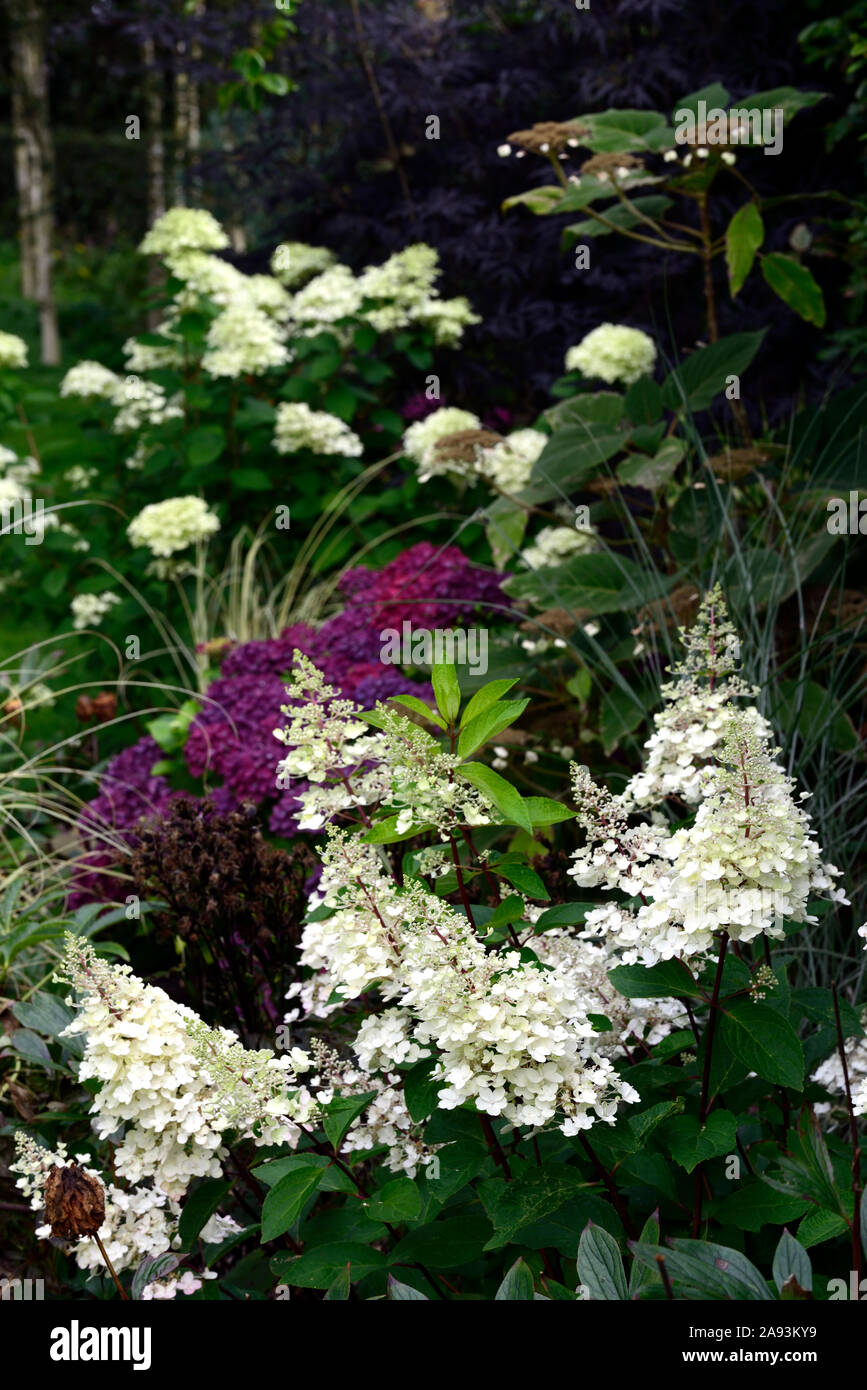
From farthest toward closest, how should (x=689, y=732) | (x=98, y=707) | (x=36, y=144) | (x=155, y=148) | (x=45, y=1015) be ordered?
(x=36, y=144), (x=155, y=148), (x=98, y=707), (x=45, y=1015), (x=689, y=732)

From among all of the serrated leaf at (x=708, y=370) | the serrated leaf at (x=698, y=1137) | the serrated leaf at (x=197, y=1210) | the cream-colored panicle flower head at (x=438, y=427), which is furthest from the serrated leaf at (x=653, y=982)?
the cream-colored panicle flower head at (x=438, y=427)

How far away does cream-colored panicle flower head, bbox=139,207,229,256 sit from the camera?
14.4 feet

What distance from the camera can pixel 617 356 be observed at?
387 centimetres

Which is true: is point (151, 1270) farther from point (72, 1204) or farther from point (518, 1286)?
point (518, 1286)

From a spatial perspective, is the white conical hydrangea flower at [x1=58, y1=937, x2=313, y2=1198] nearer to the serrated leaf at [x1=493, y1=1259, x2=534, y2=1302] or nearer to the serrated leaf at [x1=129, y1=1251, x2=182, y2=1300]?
the serrated leaf at [x1=129, y1=1251, x2=182, y2=1300]

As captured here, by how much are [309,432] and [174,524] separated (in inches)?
26.8

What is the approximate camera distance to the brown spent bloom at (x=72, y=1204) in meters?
1.27

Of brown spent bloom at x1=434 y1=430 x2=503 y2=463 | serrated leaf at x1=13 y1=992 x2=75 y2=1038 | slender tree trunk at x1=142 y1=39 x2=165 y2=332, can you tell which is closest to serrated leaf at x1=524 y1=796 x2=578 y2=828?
serrated leaf at x1=13 y1=992 x2=75 y2=1038

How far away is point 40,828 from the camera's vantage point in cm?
404

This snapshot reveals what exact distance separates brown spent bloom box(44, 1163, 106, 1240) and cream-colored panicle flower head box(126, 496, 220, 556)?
2864mm

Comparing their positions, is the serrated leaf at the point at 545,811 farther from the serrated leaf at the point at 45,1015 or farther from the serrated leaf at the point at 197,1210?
the serrated leaf at the point at 45,1015

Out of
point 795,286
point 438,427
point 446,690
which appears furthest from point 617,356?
point 446,690

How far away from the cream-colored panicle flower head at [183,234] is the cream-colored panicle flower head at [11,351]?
63cm

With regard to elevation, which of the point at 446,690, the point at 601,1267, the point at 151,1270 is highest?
the point at 446,690
